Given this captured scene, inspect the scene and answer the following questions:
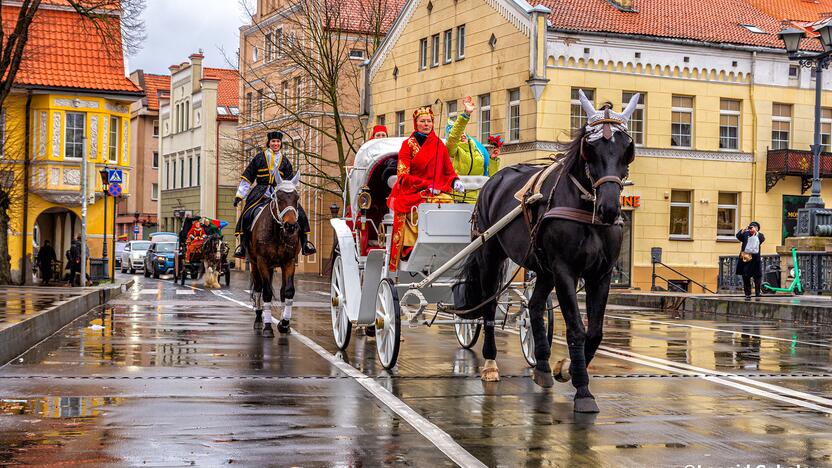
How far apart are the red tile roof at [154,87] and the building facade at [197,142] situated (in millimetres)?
2629

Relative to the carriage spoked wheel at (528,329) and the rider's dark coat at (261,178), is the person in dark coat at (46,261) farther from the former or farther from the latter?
the carriage spoked wheel at (528,329)

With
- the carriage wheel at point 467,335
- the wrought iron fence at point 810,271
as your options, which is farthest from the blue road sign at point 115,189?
the carriage wheel at point 467,335

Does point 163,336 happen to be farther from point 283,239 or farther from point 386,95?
point 386,95

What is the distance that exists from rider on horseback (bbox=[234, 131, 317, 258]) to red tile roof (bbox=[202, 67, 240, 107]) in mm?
64753

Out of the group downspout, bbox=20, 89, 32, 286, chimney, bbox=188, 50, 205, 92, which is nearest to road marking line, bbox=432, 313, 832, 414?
downspout, bbox=20, 89, 32, 286

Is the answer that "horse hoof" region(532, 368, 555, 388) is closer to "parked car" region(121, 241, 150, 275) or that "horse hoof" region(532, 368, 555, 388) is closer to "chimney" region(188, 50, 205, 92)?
"parked car" region(121, 241, 150, 275)

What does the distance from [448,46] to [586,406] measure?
4078 cm

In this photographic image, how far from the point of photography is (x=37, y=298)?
21453 millimetres

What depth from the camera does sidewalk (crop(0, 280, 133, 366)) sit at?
13156 mm

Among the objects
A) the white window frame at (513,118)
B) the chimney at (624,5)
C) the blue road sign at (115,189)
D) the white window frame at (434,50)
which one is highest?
the chimney at (624,5)

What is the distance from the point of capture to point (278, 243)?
54.5 feet

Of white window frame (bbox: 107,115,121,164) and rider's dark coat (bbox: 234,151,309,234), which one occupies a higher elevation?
white window frame (bbox: 107,115,121,164)

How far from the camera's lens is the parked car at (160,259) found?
50.0 m

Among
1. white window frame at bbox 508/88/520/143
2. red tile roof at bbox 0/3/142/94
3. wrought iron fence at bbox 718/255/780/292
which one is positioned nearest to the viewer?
wrought iron fence at bbox 718/255/780/292
